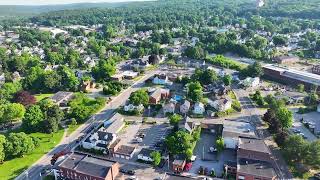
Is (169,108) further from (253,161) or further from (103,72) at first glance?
(103,72)

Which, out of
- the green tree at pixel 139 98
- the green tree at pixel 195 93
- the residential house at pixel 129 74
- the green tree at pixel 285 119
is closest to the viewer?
the green tree at pixel 285 119

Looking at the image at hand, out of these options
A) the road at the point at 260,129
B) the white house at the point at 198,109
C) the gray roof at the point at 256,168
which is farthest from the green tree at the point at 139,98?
the gray roof at the point at 256,168

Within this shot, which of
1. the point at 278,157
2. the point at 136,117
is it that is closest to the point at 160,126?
the point at 136,117

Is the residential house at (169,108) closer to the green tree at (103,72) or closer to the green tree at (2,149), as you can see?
the green tree at (103,72)

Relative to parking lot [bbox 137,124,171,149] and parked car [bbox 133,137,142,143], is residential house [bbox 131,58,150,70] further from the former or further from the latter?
parked car [bbox 133,137,142,143]

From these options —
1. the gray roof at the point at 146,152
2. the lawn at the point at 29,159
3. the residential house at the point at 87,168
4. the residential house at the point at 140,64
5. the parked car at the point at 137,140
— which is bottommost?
the lawn at the point at 29,159

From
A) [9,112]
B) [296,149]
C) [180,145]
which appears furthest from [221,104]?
[9,112]
